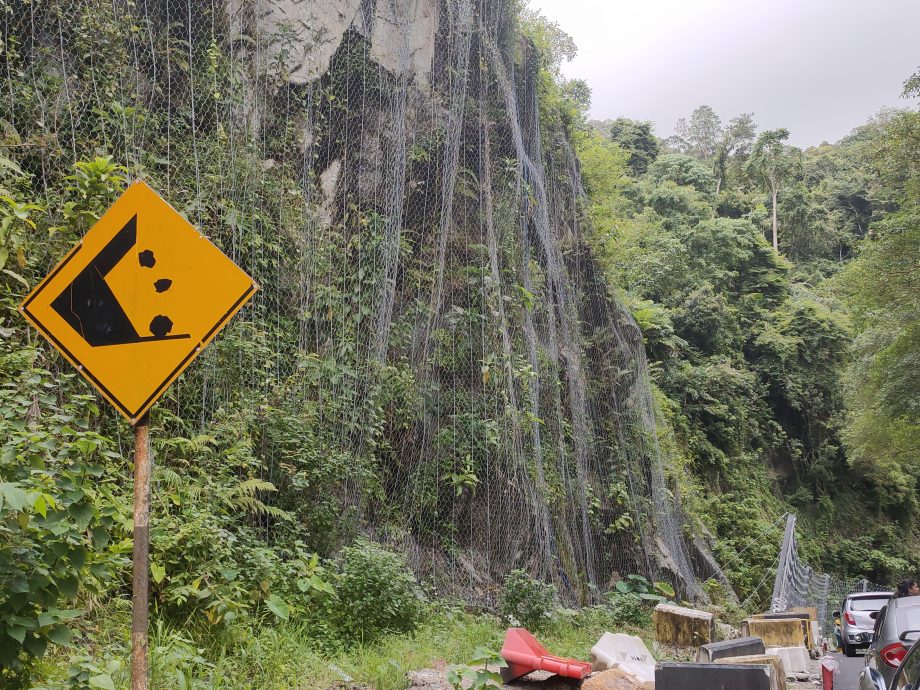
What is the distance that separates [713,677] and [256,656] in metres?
2.71

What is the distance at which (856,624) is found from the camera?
12.1 m

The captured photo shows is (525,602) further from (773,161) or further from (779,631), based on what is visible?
(773,161)

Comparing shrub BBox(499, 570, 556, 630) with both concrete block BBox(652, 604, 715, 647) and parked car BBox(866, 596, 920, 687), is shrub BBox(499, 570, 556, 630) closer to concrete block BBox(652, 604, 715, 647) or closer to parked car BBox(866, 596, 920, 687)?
concrete block BBox(652, 604, 715, 647)

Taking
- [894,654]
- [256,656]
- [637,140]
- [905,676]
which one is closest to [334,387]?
[256,656]

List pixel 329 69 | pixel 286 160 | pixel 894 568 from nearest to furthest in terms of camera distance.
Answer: pixel 286 160
pixel 329 69
pixel 894 568

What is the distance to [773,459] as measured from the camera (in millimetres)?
27172

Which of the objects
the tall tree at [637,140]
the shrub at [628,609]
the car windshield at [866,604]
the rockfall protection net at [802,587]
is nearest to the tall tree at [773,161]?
the tall tree at [637,140]

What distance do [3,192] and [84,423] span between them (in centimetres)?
172

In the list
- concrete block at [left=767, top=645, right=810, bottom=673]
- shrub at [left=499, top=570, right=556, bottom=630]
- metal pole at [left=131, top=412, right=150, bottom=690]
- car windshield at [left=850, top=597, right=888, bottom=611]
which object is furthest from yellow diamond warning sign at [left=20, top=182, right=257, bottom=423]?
car windshield at [left=850, top=597, right=888, bottom=611]

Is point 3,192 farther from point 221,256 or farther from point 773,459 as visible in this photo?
point 773,459

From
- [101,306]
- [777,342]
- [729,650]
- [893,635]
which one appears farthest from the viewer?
[777,342]

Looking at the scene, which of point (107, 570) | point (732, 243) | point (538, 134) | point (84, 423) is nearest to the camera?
point (107, 570)

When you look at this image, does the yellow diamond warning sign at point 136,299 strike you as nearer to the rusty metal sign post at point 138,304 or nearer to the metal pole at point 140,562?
the rusty metal sign post at point 138,304

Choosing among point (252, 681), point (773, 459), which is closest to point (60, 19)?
point (252, 681)
